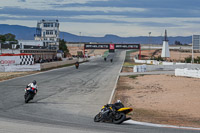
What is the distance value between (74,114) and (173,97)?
29.5 feet

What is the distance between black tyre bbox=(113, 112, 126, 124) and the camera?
487 inches

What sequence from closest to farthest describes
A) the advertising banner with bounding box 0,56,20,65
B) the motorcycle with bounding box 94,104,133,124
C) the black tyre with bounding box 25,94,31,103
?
1. the motorcycle with bounding box 94,104,133,124
2. the black tyre with bounding box 25,94,31,103
3. the advertising banner with bounding box 0,56,20,65

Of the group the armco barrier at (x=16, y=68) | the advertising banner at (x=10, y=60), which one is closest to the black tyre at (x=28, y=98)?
the armco barrier at (x=16, y=68)

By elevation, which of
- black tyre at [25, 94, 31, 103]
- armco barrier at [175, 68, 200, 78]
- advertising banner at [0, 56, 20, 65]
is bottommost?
armco barrier at [175, 68, 200, 78]

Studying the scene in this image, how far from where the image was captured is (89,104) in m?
18.6

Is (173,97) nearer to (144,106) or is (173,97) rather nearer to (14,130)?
(144,106)

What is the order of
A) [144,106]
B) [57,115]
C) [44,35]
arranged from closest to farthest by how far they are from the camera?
[57,115] → [144,106] → [44,35]

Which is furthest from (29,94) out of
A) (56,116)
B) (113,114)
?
(113,114)

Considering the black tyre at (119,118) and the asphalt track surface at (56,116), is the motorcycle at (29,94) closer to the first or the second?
the asphalt track surface at (56,116)

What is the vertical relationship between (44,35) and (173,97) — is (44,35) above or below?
above

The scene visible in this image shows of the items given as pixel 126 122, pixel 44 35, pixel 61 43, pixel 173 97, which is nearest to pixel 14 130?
pixel 126 122

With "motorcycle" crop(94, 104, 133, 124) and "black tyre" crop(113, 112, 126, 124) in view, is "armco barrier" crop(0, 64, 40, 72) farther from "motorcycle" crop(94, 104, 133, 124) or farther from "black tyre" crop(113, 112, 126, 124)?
"black tyre" crop(113, 112, 126, 124)

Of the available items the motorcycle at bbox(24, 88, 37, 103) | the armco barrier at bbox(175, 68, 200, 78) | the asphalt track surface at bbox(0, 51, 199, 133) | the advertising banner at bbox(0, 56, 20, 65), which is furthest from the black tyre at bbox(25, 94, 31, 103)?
the advertising banner at bbox(0, 56, 20, 65)

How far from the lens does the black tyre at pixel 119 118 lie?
40.6ft
